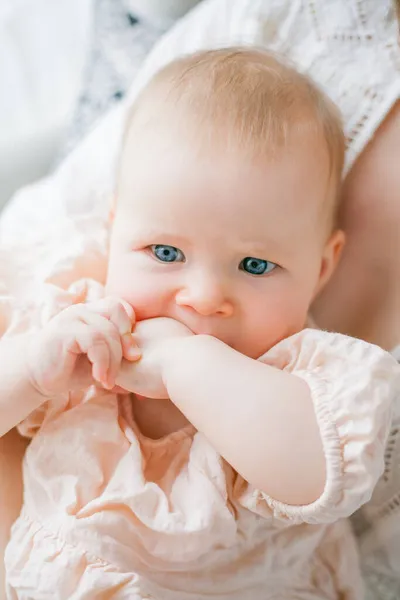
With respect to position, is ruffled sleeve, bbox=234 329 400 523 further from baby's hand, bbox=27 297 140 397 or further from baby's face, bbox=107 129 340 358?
baby's hand, bbox=27 297 140 397

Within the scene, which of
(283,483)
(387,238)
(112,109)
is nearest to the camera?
(283,483)

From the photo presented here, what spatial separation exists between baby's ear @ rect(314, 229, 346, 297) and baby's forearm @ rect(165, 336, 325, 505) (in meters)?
0.25

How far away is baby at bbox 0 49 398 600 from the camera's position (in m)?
0.78

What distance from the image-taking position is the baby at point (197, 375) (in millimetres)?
778

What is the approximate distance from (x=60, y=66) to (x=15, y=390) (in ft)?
3.57

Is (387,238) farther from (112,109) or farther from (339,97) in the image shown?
(112,109)

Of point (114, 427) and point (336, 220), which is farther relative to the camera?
point (336, 220)

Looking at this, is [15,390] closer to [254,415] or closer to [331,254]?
[254,415]

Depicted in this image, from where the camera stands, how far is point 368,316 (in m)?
1.07

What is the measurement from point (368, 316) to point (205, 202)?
37cm

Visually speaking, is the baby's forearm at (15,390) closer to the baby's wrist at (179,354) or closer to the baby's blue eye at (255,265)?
the baby's wrist at (179,354)

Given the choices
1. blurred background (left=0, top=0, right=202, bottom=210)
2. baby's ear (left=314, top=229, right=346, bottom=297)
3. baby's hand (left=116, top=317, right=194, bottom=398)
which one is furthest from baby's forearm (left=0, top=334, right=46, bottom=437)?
blurred background (left=0, top=0, right=202, bottom=210)

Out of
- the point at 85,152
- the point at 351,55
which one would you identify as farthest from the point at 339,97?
the point at 85,152

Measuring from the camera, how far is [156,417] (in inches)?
36.2
